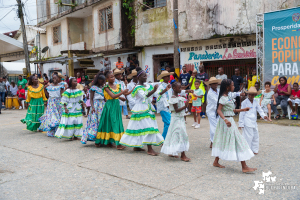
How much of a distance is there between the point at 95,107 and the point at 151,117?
1.70 meters

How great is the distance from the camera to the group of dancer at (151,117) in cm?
518

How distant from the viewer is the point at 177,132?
5684 mm

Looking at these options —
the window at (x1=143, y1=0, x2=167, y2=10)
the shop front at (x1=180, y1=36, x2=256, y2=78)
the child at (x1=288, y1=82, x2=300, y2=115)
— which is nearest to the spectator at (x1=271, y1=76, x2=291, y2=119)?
the child at (x1=288, y1=82, x2=300, y2=115)

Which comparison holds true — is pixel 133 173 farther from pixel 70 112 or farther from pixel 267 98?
pixel 267 98

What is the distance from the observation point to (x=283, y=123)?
32.2 feet

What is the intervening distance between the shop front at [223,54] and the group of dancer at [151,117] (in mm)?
6812

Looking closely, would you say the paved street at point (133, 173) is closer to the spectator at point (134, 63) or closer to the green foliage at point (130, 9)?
the spectator at point (134, 63)

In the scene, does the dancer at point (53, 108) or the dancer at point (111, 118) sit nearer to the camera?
the dancer at point (111, 118)

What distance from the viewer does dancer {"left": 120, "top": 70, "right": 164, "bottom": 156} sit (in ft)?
20.7

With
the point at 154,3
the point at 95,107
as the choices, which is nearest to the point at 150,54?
the point at 154,3

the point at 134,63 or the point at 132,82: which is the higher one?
the point at 134,63

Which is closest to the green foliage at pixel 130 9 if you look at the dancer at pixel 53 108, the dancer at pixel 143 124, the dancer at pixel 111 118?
the dancer at pixel 53 108

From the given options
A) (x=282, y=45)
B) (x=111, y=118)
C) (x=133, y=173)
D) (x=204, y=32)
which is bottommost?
(x=133, y=173)

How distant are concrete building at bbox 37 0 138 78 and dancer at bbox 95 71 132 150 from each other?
10086mm
